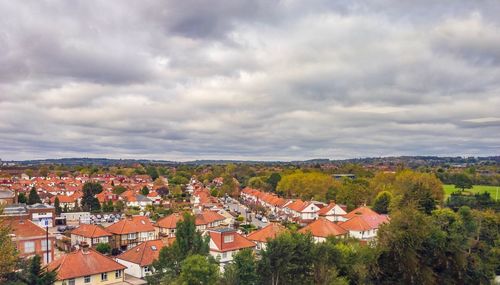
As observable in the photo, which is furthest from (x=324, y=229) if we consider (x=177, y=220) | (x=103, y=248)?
(x=103, y=248)

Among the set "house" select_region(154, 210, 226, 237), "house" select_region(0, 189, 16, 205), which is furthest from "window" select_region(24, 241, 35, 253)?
"house" select_region(0, 189, 16, 205)

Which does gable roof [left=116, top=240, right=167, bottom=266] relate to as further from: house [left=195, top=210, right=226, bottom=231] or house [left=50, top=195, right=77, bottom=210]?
house [left=50, top=195, right=77, bottom=210]

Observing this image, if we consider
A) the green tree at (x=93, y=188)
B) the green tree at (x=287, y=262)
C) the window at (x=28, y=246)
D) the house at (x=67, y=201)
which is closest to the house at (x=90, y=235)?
the window at (x=28, y=246)

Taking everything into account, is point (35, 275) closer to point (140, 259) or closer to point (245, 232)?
point (140, 259)

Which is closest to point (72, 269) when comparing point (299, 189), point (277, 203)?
point (277, 203)

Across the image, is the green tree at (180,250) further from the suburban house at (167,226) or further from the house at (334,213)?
the house at (334,213)
